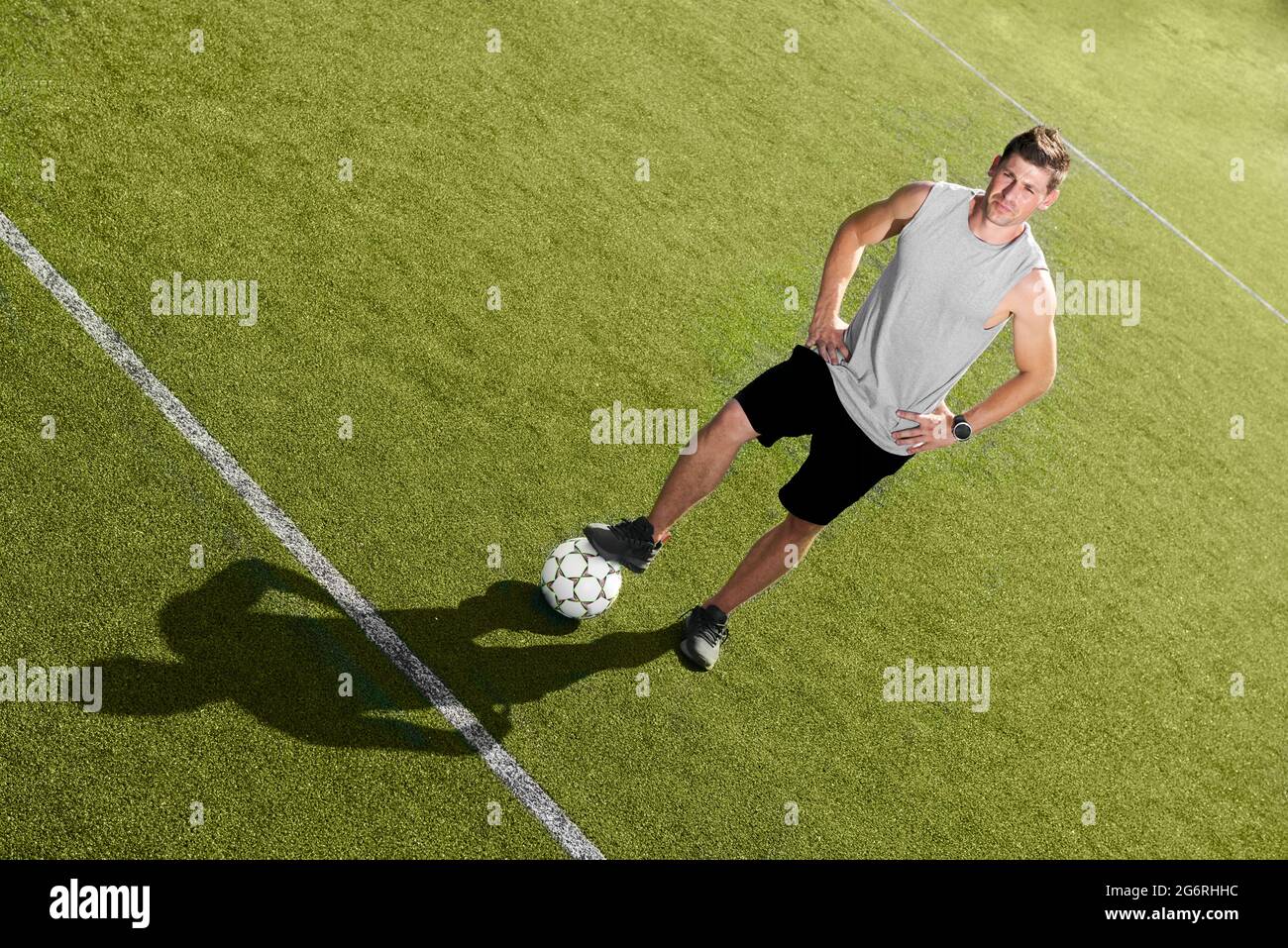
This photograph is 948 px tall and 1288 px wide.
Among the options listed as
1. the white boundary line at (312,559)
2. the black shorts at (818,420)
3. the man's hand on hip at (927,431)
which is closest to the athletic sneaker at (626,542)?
the black shorts at (818,420)

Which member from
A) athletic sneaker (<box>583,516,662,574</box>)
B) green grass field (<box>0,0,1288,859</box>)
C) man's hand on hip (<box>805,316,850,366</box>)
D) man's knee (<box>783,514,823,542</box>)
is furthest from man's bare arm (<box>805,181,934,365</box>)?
green grass field (<box>0,0,1288,859</box>)

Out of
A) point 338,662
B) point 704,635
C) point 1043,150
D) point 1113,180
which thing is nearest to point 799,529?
point 704,635

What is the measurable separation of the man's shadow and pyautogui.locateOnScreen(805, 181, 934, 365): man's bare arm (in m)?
1.68

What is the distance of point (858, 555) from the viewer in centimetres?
581

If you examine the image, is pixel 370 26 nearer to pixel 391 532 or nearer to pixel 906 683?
pixel 391 532

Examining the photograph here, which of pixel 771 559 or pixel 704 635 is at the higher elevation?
pixel 771 559

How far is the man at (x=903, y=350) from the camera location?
12.9ft

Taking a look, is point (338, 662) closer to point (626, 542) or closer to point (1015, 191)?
point (626, 542)

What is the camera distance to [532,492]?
541cm

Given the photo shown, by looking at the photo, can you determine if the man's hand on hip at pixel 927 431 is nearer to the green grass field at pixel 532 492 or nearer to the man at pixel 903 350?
the man at pixel 903 350

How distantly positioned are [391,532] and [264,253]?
2.01 metres

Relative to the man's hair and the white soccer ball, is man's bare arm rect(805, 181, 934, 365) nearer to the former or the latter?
the man's hair

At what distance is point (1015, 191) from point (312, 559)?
3.26 m
